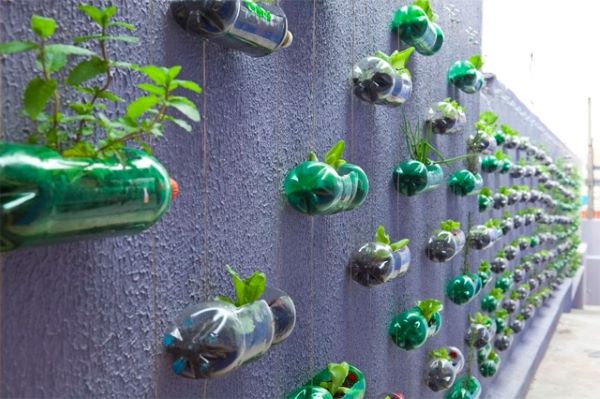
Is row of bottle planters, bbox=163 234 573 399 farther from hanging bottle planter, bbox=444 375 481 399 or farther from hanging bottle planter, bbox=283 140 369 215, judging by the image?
hanging bottle planter, bbox=444 375 481 399

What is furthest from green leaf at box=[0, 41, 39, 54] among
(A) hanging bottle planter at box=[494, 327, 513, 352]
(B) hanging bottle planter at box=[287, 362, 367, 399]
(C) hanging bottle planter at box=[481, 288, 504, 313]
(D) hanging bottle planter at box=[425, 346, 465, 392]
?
(A) hanging bottle planter at box=[494, 327, 513, 352]

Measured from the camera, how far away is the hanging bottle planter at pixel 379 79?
128 cm

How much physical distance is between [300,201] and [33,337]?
497 millimetres

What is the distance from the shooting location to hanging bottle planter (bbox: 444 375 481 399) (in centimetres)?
218

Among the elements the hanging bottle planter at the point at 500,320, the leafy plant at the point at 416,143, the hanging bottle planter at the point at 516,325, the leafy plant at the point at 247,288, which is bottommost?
the hanging bottle planter at the point at 516,325

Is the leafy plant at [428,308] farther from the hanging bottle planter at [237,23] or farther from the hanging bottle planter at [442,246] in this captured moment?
the hanging bottle planter at [237,23]

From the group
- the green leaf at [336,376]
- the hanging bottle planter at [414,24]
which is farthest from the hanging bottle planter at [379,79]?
the green leaf at [336,376]

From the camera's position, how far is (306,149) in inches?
44.1

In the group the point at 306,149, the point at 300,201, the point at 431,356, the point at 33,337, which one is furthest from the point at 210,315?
the point at 431,356

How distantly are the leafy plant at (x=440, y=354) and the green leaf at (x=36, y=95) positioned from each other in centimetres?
157

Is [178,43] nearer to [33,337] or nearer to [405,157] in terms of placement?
[33,337]

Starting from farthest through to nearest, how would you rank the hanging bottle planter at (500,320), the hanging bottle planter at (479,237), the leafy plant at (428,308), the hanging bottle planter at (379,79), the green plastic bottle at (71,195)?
the hanging bottle planter at (500,320) → the hanging bottle planter at (479,237) → the leafy plant at (428,308) → the hanging bottle planter at (379,79) → the green plastic bottle at (71,195)

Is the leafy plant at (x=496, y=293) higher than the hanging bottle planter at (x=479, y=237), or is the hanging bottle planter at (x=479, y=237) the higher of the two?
the hanging bottle planter at (x=479, y=237)

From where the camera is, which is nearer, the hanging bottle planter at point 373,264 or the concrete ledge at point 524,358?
the hanging bottle planter at point 373,264
